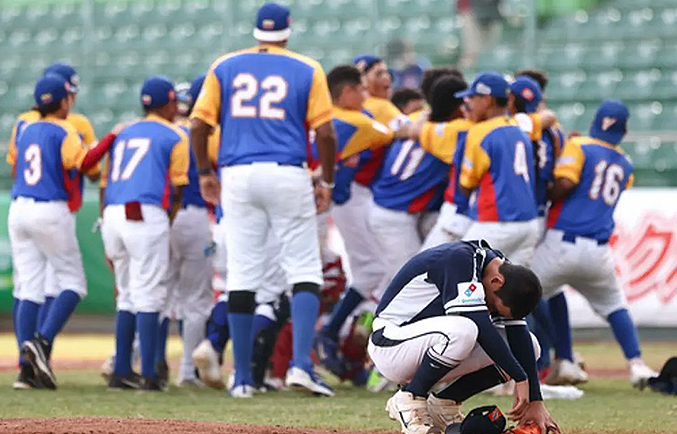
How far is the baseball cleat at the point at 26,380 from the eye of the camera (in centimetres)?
888

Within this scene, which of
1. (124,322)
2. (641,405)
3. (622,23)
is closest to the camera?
(641,405)

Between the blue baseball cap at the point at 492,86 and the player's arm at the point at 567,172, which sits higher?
the blue baseball cap at the point at 492,86

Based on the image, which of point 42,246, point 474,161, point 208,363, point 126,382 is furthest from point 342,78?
point 126,382

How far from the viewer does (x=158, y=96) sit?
906 centimetres

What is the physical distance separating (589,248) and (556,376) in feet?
3.06

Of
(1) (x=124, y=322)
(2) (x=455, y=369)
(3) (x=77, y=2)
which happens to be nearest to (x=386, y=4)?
(3) (x=77, y=2)

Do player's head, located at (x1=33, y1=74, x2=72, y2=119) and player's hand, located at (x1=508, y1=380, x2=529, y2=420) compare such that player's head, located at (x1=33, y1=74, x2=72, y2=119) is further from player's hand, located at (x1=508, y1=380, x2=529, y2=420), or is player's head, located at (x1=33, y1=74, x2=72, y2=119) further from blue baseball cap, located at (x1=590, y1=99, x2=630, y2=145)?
player's hand, located at (x1=508, y1=380, x2=529, y2=420)

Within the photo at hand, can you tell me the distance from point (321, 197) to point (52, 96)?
91.1 inches

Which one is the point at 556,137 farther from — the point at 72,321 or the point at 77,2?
the point at 77,2

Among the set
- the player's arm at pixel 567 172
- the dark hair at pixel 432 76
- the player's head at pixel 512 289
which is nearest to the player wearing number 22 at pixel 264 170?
the player's arm at pixel 567 172

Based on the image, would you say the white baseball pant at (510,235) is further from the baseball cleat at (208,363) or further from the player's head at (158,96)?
the player's head at (158,96)

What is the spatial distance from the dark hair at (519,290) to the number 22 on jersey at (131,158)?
4058 millimetres

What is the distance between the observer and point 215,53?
1811 centimetres

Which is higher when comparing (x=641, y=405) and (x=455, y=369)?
(x=455, y=369)
